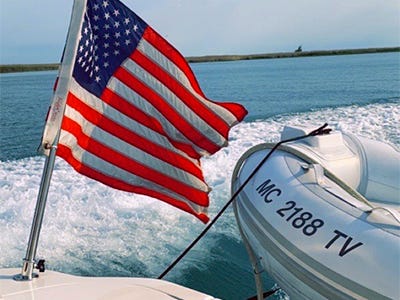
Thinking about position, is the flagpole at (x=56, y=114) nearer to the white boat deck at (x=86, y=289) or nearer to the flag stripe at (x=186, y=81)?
the white boat deck at (x=86, y=289)

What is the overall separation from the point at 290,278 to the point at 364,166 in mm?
1351

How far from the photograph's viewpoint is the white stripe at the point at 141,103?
228 cm

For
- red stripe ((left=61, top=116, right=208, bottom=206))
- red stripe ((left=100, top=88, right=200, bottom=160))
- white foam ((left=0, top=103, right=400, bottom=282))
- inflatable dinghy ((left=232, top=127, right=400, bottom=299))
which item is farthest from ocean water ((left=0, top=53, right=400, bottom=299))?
red stripe ((left=100, top=88, right=200, bottom=160))

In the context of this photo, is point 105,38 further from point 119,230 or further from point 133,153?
point 119,230

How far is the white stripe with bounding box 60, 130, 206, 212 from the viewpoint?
84.0 inches

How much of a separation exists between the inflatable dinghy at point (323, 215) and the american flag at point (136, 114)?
1.45 feet

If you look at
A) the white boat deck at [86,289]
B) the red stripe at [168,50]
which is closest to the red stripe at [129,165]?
the red stripe at [168,50]

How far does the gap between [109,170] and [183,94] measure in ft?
1.82

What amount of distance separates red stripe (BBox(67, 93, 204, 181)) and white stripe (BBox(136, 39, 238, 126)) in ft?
1.05

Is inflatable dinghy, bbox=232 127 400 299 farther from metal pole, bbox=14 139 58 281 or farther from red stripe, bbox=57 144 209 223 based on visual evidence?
metal pole, bbox=14 139 58 281

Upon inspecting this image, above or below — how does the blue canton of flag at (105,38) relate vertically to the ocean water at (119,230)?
above

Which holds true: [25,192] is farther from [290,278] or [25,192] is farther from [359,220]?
[359,220]

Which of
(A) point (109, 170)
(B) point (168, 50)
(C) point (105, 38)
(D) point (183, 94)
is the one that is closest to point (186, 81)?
(D) point (183, 94)

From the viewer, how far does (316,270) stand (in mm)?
2078
